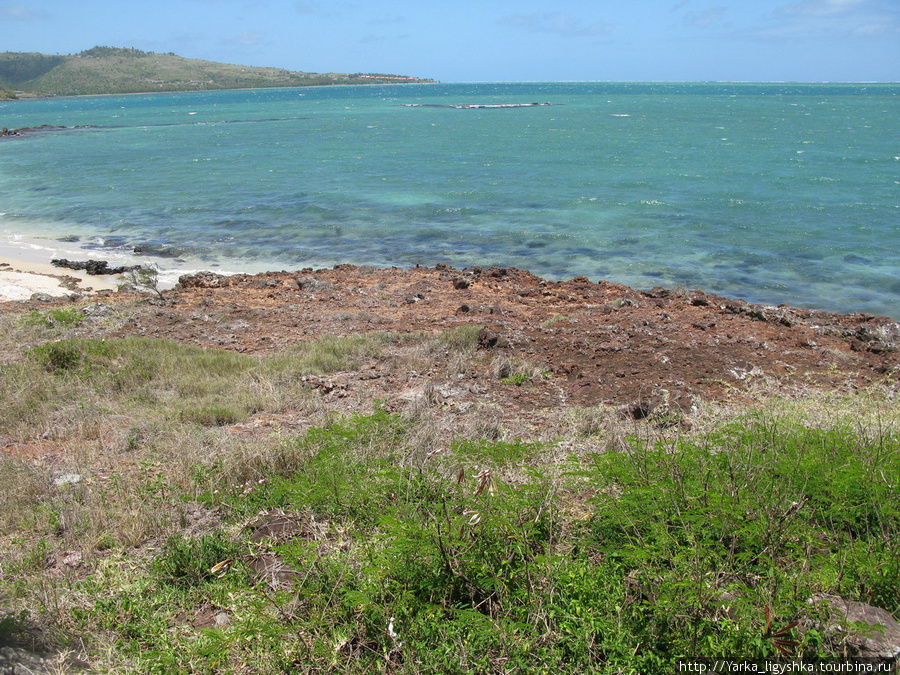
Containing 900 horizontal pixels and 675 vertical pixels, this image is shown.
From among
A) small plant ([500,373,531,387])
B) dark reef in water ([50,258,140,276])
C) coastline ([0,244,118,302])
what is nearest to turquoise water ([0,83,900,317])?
dark reef in water ([50,258,140,276])

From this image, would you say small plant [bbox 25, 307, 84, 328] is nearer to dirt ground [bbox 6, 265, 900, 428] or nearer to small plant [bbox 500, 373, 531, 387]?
dirt ground [bbox 6, 265, 900, 428]

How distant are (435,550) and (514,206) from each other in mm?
24642

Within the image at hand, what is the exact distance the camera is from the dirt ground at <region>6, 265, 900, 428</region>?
27.2 feet

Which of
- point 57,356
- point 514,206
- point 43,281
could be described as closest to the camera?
point 57,356

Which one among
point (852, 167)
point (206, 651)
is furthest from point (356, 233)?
point (852, 167)

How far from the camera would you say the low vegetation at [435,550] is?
10.4 ft

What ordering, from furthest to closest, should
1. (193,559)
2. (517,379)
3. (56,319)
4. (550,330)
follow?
(56,319) < (550,330) < (517,379) < (193,559)

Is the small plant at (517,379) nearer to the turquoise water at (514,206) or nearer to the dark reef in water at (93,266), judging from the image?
the turquoise water at (514,206)

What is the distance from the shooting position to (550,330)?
35.2 feet

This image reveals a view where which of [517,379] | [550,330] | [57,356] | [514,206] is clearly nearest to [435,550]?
[517,379]

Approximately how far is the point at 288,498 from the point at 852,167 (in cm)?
4217

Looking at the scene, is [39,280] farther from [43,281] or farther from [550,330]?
[550,330]

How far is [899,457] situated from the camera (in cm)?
427

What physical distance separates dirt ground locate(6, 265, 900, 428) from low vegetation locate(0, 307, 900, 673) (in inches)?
89.5
